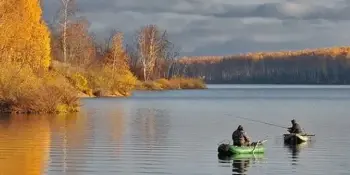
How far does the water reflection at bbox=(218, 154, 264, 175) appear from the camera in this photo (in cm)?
2858

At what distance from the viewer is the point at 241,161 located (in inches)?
1229

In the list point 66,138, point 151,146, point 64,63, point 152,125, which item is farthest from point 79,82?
point 151,146

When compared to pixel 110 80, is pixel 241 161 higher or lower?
lower

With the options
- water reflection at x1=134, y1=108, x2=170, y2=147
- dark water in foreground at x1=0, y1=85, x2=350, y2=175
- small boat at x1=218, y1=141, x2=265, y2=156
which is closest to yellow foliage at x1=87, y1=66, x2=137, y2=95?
water reflection at x1=134, y1=108, x2=170, y2=147

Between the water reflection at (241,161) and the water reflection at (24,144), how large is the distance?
24.5 ft

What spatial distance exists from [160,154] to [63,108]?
26.8 meters

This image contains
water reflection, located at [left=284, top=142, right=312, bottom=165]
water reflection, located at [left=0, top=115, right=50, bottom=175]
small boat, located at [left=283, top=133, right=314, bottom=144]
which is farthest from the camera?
small boat, located at [left=283, top=133, right=314, bottom=144]

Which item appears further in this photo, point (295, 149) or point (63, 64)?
point (63, 64)

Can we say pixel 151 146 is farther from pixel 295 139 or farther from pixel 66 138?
pixel 295 139

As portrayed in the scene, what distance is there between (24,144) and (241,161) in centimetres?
1164

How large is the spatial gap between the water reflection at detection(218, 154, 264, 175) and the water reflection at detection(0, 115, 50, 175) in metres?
7.45

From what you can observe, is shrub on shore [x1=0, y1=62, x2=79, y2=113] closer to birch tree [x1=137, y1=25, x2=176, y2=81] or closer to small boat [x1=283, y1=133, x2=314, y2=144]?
small boat [x1=283, y1=133, x2=314, y2=144]

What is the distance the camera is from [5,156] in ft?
→ 103

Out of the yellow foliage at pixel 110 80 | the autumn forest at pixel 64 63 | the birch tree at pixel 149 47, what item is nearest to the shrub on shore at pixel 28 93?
the autumn forest at pixel 64 63
